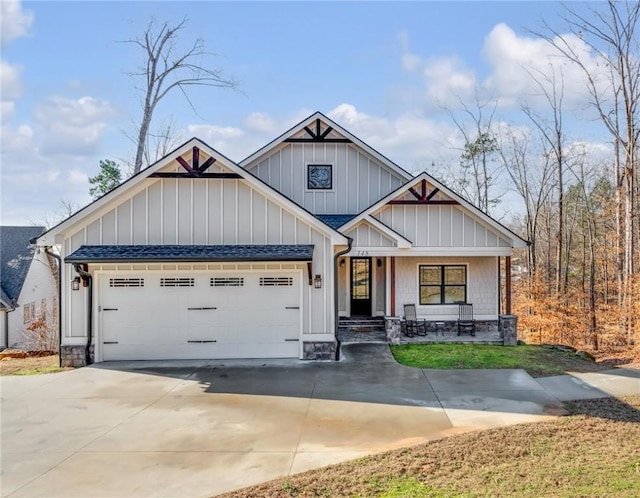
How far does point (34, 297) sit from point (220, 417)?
1846 cm

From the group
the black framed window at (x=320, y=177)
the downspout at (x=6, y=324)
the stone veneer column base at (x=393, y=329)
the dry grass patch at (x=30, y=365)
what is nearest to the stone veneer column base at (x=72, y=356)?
the dry grass patch at (x=30, y=365)

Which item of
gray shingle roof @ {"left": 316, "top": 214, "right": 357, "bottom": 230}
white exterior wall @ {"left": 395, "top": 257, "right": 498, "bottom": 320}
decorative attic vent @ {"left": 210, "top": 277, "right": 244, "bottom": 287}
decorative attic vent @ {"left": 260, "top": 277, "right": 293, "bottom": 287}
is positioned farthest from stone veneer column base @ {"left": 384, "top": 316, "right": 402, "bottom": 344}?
decorative attic vent @ {"left": 210, "top": 277, "right": 244, "bottom": 287}

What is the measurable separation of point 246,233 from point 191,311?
7.91 feet

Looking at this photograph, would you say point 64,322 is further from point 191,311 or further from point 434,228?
point 434,228

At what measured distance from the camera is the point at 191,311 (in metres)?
11.2

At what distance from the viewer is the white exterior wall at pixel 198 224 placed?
1112 centimetres

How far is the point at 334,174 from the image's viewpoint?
15578mm

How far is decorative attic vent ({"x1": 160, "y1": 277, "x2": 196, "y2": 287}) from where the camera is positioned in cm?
1123

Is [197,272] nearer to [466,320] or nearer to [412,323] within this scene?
[412,323]

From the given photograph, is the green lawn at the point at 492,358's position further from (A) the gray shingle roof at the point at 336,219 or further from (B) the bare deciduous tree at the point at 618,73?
(B) the bare deciduous tree at the point at 618,73

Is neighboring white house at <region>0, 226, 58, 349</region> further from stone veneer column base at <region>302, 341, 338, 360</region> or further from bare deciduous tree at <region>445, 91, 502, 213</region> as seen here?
bare deciduous tree at <region>445, 91, 502, 213</region>

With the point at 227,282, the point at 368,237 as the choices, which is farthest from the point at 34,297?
the point at 368,237

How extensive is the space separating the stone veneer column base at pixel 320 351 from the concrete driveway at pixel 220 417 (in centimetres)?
32

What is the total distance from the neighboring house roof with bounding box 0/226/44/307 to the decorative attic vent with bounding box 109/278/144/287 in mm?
10979
